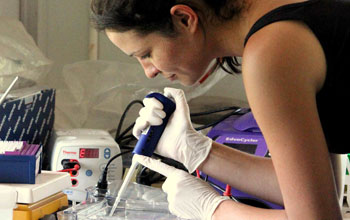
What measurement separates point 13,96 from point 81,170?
0.93 ft

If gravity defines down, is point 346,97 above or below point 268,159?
above

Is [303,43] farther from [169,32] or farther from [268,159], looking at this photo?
[268,159]

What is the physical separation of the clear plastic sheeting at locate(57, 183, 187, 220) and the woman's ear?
0.44 meters

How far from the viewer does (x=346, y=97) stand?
2.95 feet

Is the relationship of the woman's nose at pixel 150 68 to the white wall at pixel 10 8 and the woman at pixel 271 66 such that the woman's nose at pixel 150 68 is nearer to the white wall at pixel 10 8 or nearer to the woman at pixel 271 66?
the woman at pixel 271 66

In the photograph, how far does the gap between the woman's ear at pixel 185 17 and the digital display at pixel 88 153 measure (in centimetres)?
65

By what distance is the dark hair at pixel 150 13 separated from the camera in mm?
959

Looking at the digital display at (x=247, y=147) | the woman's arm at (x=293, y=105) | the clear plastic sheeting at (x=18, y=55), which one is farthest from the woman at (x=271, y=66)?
the clear plastic sheeting at (x=18, y=55)

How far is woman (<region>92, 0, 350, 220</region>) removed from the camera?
84 cm

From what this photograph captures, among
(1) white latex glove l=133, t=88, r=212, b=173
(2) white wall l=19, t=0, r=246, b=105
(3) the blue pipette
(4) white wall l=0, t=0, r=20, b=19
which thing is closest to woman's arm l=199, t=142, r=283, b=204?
(1) white latex glove l=133, t=88, r=212, b=173

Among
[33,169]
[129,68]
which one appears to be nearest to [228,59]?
[33,169]

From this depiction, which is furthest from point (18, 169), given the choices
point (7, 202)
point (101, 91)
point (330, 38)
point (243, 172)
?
point (101, 91)

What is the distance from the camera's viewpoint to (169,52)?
3.37ft

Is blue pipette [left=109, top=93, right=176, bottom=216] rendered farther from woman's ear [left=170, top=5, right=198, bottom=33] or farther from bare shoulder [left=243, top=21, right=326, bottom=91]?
bare shoulder [left=243, top=21, right=326, bottom=91]
